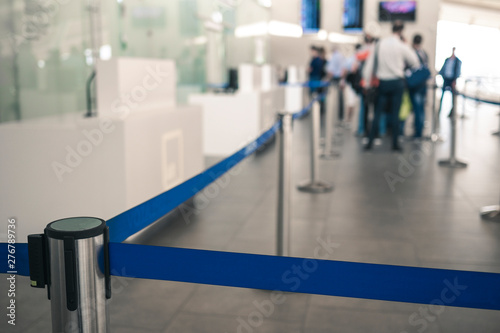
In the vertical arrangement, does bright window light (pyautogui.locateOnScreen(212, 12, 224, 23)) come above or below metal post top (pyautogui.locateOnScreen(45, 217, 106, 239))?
above

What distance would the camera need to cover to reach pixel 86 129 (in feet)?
12.8

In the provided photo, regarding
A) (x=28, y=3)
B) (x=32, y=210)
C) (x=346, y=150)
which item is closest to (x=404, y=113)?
(x=346, y=150)

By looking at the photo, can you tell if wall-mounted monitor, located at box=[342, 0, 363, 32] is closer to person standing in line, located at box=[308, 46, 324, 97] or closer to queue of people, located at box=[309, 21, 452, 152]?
person standing in line, located at box=[308, 46, 324, 97]

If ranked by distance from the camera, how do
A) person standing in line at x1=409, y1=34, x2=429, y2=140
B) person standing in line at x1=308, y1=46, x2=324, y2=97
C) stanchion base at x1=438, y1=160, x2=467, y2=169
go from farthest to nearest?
person standing in line at x1=308, y1=46, x2=324, y2=97
person standing in line at x1=409, y1=34, x2=429, y2=140
stanchion base at x1=438, y1=160, x2=467, y2=169

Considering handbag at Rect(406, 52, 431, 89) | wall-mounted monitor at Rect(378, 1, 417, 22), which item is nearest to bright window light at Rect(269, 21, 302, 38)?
wall-mounted monitor at Rect(378, 1, 417, 22)

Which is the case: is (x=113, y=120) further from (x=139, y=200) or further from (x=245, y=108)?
(x=245, y=108)

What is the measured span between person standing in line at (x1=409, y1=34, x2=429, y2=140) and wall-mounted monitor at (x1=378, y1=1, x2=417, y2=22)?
12.2 meters

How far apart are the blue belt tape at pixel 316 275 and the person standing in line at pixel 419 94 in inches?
328

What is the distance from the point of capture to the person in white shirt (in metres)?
8.10

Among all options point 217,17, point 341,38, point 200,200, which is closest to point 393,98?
point 200,200

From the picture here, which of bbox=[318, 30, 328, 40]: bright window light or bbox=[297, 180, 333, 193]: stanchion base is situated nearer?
bbox=[297, 180, 333, 193]: stanchion base

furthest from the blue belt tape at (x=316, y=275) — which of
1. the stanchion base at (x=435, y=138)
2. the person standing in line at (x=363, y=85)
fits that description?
the stanchion base at (x=435, y=138)

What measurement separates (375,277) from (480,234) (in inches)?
130

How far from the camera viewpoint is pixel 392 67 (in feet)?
26.7
